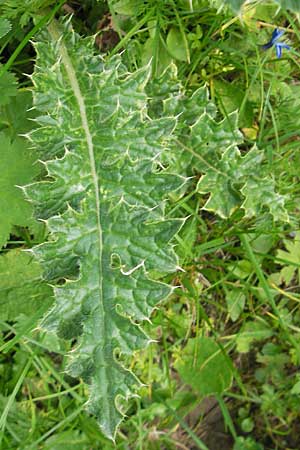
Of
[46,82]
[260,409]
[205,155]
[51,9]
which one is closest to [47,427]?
[260,409]

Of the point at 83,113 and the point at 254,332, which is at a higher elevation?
the point at 83,113

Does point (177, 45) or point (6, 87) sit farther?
point (177, 45)

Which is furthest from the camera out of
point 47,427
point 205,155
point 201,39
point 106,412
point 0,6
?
point 47,427

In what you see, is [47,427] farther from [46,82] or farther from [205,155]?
[46,82]

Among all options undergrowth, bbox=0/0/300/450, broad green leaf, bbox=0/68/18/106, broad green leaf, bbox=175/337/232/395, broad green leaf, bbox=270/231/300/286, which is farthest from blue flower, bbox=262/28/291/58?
broad green leaf, bbox=175/337/232/395

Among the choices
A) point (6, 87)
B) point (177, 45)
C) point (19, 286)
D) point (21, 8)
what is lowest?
point (19, 286)

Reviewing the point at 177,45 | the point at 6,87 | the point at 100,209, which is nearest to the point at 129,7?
the point at 177,45

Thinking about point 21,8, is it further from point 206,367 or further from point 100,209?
point 206,367
